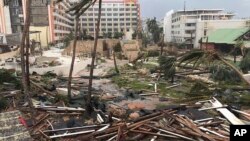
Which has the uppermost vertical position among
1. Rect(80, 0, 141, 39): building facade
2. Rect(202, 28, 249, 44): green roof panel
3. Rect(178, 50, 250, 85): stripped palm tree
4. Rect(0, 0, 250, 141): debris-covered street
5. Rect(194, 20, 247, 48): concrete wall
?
Rect(80, 0, 141, 39): building facade

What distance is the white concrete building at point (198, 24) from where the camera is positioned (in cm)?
7006

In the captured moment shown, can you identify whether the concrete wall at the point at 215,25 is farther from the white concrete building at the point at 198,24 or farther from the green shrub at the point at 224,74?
the green shrub at the point at 224,74

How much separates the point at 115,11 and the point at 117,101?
120m

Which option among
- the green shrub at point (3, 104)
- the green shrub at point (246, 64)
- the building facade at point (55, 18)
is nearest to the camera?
the green shrub at point (3, 104)

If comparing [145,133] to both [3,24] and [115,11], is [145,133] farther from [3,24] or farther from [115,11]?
[115,11]

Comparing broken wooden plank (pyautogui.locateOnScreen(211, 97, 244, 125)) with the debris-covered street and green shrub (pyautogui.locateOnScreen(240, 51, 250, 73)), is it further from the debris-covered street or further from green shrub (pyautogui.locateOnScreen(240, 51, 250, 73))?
green shrub (pyautogui.locateOnScreen(240, 51, 250, 73))

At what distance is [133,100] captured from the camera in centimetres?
1758

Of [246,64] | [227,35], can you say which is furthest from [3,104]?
[227,35]

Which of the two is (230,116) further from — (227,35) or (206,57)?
(227,35)

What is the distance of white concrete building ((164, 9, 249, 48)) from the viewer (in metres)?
70.1

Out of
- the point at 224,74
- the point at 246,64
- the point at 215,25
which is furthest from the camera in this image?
the point at 215,25

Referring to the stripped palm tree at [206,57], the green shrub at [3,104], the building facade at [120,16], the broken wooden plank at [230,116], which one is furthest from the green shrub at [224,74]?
the building facade at [120,16]

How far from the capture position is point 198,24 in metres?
73.9

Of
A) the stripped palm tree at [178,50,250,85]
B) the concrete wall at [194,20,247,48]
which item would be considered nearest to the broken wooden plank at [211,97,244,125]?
the stripped palm tree at [178,50,250,85]
